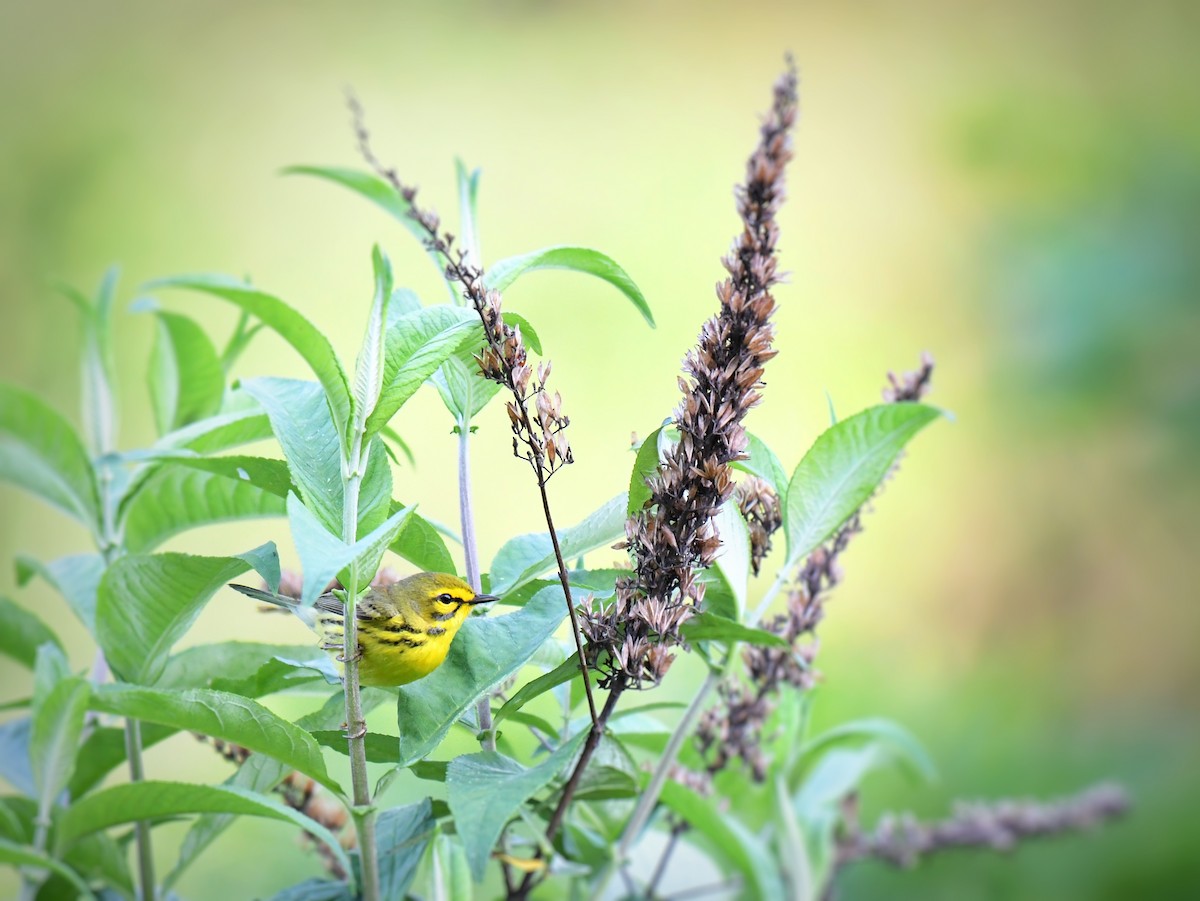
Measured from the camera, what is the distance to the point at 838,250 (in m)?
1.47

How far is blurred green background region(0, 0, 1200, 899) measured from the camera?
1.31 metres

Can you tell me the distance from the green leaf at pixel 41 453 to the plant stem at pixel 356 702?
213 mm

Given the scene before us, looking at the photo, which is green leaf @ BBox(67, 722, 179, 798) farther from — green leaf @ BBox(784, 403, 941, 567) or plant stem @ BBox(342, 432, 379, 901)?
green leaf @ BBox(784, 403, 941, 567)

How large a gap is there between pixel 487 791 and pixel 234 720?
76 mm

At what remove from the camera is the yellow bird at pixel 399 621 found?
0.33 metres

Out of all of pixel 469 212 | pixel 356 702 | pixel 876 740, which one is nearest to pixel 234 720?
pixel 356 702

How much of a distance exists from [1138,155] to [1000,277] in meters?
0.27

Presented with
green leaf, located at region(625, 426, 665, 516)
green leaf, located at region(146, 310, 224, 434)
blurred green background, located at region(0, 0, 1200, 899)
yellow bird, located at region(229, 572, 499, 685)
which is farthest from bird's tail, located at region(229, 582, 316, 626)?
blurred green background, located at region(0, 0, 1200, 899)

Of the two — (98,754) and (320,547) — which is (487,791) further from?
(98,754)

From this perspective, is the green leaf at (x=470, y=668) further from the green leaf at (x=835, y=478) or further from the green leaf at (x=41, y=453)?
the green leaf at (x=41, y=453)

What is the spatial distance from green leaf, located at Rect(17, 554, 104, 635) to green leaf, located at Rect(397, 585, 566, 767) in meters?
0.22

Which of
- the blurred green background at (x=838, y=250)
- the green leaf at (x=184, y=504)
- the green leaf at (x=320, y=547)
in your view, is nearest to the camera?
the green leaf at (x=320, y=547)

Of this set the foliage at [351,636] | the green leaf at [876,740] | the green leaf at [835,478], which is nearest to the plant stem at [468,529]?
the foliage at [351,636]

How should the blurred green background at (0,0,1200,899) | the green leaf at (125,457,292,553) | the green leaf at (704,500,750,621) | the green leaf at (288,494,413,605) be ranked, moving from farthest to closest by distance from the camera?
1. the blurred green background at (0,0,1200,899)
2. the green leaf at (125,457,292,553)
3. the green leaf at (704,500,750,621)
4. the green leaf at (288,494,413,605)
